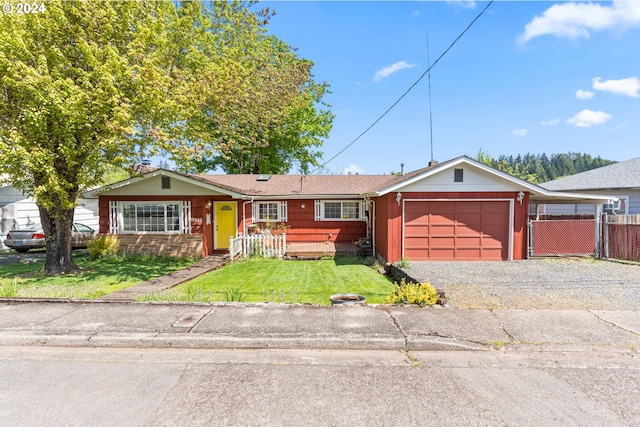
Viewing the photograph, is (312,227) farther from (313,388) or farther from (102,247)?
(313,388)

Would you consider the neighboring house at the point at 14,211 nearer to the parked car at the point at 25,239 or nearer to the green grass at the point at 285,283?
the parked car at the point at 25,239

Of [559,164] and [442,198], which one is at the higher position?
[559,164]

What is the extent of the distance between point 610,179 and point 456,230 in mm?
13676

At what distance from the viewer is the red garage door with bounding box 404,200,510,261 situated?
1174cm

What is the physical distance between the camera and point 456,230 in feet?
38.7

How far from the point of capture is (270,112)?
20641 mm

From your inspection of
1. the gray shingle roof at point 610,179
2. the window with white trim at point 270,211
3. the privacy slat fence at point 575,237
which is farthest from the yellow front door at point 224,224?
the gray shingle roof at point 610,179

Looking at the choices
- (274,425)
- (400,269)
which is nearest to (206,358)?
(274,425)

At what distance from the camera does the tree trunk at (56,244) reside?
1048 cm

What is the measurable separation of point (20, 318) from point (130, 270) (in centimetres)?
597

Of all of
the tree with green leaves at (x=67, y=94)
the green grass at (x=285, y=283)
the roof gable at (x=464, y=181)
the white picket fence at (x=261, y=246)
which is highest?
the tree with green leaves at (x=67, y=94)

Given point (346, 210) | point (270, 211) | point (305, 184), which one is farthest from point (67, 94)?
point (346, 210)

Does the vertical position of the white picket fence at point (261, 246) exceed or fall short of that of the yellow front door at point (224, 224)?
it falls short

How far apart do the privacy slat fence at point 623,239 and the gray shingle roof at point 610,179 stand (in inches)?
261
